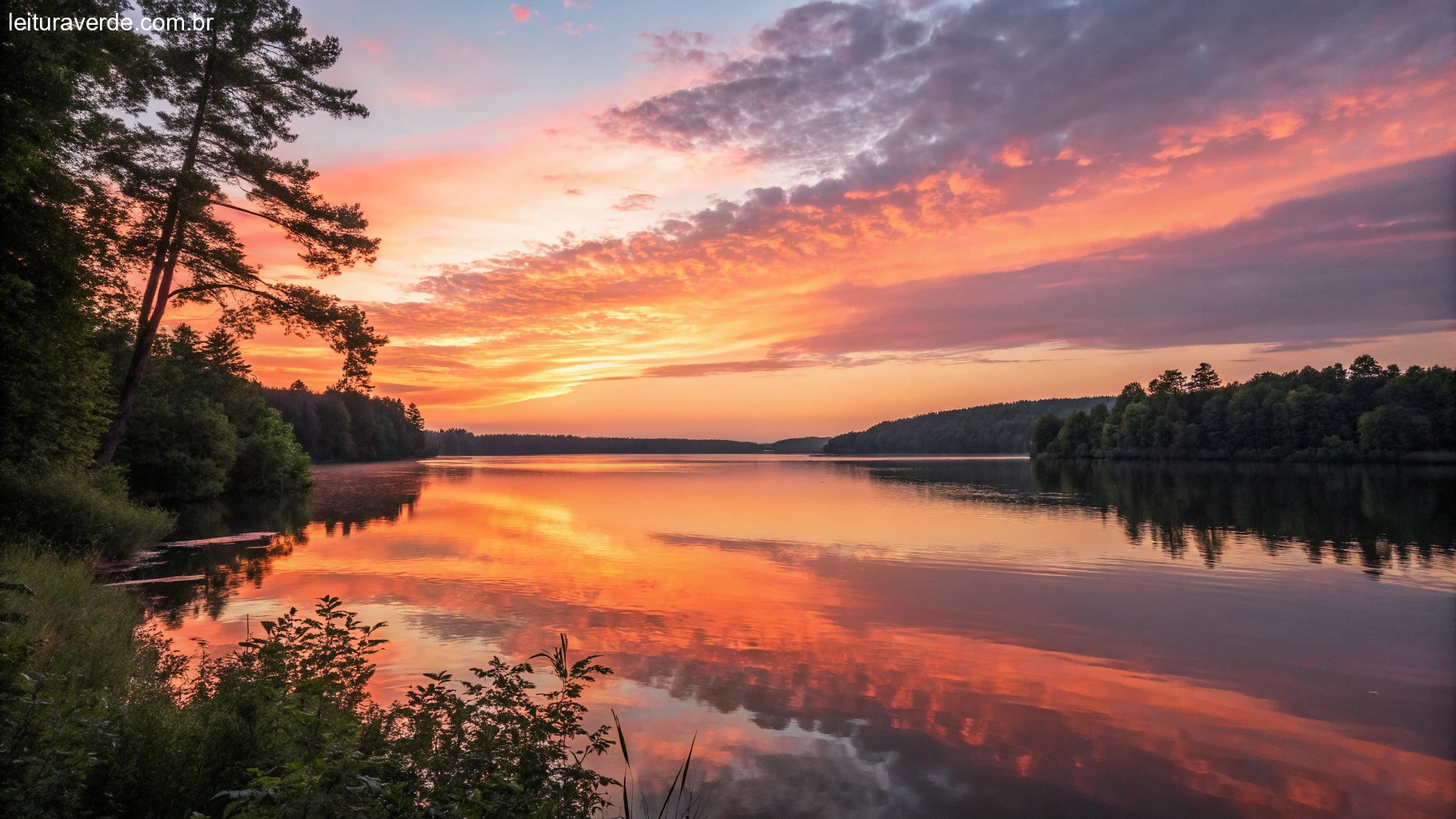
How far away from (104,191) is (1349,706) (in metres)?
29.3

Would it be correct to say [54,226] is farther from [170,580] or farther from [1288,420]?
[1288,420]

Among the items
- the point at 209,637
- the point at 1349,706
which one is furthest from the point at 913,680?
the point at 209,637

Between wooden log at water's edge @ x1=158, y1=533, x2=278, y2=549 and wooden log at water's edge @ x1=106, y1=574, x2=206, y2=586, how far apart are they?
8044mm

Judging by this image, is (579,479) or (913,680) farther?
(579,479)

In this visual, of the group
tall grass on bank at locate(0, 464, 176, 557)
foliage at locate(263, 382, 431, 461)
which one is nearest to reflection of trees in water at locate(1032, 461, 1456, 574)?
tall grass on bank at locate(0, 464, 176, 557)

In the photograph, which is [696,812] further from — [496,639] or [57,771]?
[496,639]

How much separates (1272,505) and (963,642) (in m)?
45.4

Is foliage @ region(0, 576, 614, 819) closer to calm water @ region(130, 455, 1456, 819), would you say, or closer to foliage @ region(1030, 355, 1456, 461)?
calm water @ region(130, 455, 1456, 819)

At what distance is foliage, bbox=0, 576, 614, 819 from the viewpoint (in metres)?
5.01

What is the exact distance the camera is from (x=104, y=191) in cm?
1780

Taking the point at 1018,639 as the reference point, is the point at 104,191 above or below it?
above

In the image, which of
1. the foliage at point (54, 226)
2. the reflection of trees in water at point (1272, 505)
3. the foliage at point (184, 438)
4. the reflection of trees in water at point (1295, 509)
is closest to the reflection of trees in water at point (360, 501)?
the foliage at point (184, 438)

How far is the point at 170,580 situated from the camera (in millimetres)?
21953

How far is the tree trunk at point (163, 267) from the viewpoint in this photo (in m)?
18.9
